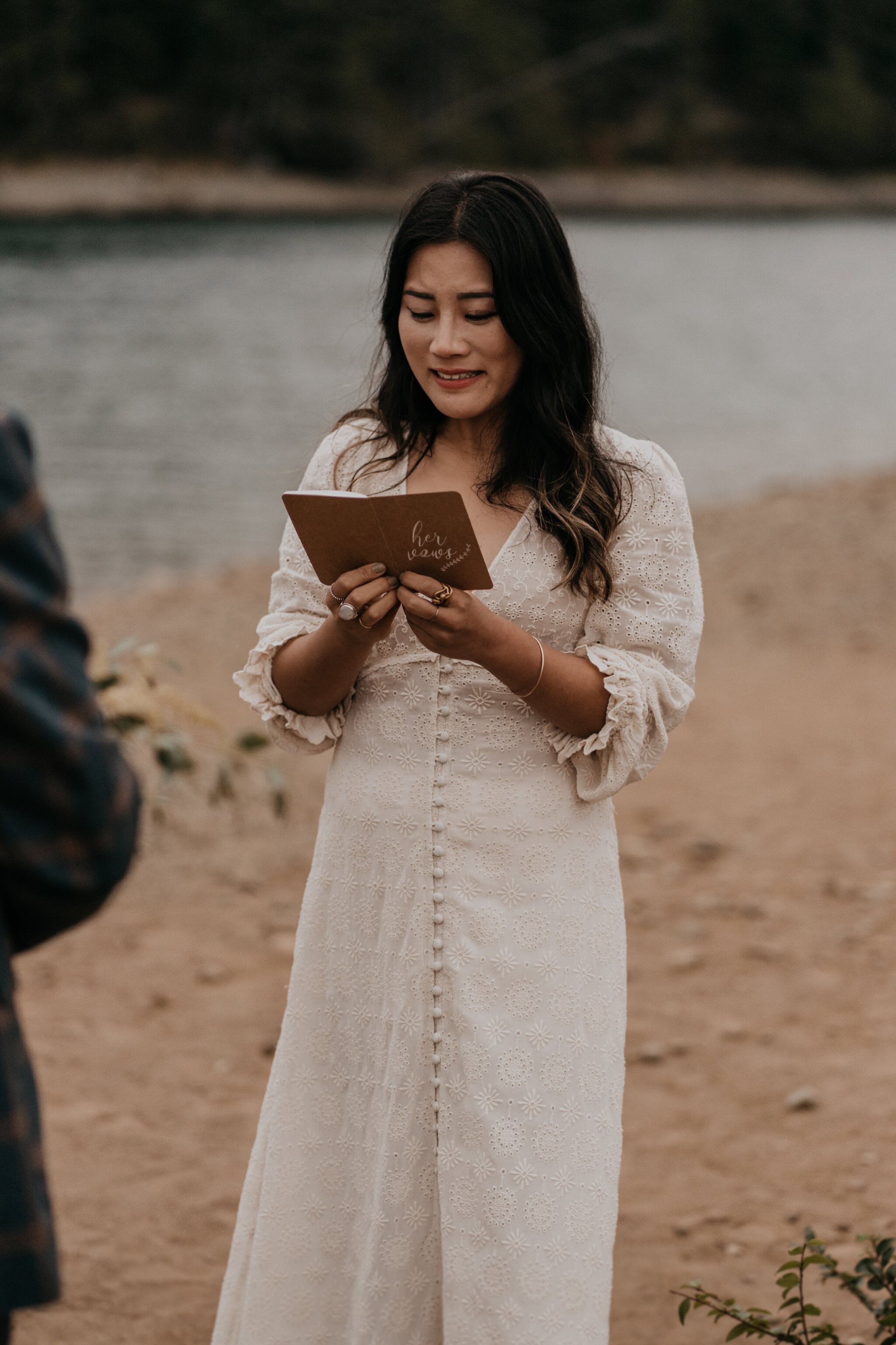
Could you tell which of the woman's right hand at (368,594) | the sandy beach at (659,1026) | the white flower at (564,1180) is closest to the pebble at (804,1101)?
the sandy beach at (659,1026)

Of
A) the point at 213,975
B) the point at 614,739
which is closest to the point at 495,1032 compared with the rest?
the point at 614,739

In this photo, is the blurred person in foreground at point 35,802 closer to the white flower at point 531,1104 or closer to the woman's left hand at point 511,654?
the woman's left hand at point 511,654

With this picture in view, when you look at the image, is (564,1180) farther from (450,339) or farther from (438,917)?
(450,339)

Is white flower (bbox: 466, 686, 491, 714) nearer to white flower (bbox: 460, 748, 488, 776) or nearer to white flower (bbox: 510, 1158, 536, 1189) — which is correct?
white flower (bbox: 460, 748, 488, 776)

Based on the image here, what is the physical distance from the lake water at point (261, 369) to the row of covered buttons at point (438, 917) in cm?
86

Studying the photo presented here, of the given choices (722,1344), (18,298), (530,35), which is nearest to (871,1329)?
(722,1344)

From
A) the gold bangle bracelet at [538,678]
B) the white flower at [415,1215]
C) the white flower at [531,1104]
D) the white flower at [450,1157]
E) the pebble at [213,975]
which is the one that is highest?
the pebble at [213,975]

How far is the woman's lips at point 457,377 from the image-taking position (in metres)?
2.12

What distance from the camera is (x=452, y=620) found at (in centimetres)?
192

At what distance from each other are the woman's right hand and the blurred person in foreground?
75cm

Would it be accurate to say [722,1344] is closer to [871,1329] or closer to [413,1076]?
[871,1329]

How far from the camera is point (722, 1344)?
2871 mm

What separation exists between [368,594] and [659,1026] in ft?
8.87

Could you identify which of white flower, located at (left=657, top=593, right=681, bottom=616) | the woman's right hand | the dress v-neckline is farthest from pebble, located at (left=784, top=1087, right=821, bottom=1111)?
the woman's right hand
